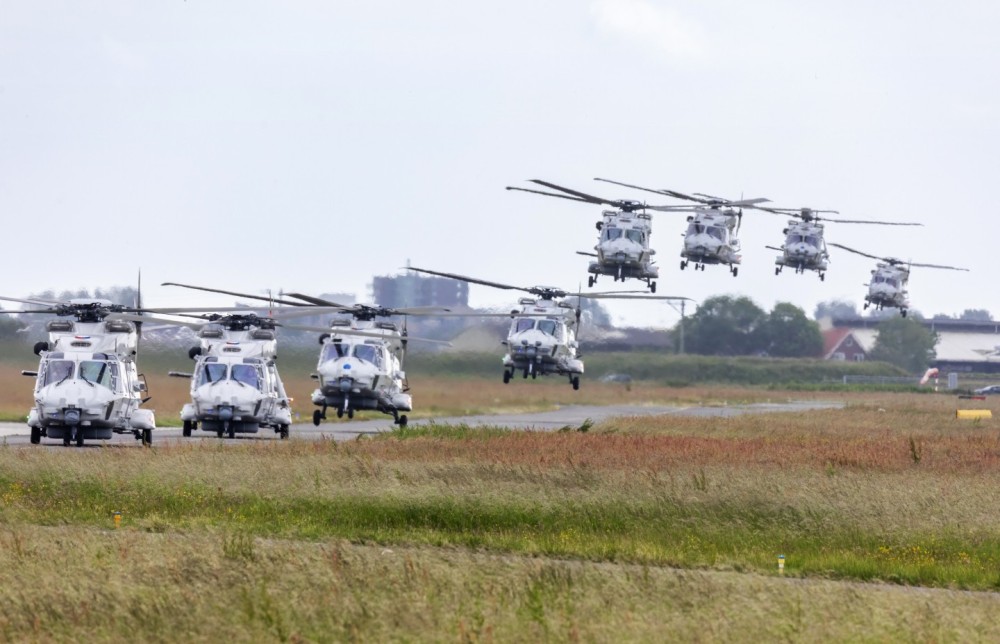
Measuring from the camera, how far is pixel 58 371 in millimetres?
32625

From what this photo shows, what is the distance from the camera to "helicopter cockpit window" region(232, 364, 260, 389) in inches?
1447

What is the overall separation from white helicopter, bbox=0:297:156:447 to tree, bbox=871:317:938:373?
8760cm

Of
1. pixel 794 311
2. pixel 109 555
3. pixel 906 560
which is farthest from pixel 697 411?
pixel 109 555

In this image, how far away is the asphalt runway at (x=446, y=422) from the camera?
3798 centimetres

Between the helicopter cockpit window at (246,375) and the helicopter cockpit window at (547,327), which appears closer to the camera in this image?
the helicopter cockpit window at (246,375)

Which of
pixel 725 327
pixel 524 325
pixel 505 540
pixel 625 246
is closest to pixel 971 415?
pixel 625 246

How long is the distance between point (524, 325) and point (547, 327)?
785 mm

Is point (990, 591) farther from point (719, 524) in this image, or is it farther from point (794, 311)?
point (794, 311)

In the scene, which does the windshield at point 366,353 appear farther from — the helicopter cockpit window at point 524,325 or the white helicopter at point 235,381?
the helicopter cockpit window at point 524,325

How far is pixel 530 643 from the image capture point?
1095 cm

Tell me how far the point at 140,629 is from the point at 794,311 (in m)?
90.4

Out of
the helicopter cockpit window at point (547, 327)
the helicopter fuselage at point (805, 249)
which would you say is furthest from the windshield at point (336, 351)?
the helicopter fuselage at point (805, 249)

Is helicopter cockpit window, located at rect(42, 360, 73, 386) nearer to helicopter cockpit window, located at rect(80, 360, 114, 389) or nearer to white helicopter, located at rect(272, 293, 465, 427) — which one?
helicopter cockpit window, located at rect(80, 360, 114, 389)

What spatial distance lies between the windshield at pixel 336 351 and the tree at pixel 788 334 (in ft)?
193
